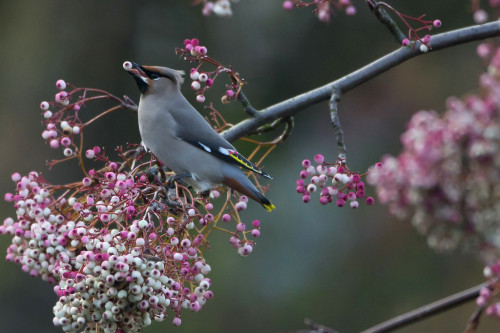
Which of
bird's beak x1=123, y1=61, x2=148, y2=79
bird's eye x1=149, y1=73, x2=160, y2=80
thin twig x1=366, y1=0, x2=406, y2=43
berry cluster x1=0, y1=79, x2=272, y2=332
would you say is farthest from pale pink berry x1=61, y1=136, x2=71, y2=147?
thin twig x1=366, y1=0, x2=406, y2=43

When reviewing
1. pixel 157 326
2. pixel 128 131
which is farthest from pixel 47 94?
pixel 157 326

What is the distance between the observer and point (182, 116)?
297cm

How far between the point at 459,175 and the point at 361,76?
1375mm

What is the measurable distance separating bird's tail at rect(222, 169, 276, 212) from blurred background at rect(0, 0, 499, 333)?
4.23 meters

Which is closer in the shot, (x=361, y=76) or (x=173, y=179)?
(x=173, y=179)

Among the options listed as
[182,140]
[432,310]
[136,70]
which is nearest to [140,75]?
[136,70]

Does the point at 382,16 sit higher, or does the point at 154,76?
the point at 154,76

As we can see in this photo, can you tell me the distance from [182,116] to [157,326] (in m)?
4.47

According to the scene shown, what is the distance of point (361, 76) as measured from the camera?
2.68 meters

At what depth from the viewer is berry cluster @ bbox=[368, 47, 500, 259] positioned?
1.32m

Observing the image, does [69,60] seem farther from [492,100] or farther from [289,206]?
[492,100]

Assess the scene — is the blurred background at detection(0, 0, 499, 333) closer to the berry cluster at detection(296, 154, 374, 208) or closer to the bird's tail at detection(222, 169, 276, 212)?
the bird's tail at detection(222, 169, 276, 212)

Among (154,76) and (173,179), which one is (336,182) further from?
(154,76)

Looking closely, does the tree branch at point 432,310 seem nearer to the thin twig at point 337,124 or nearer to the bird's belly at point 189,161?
the thin twig at point 337,124
